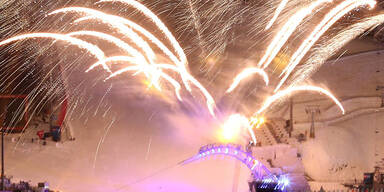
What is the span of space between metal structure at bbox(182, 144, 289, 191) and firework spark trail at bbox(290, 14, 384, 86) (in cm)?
664

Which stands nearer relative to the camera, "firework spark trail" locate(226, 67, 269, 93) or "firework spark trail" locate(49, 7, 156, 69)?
"firework spark trail" locate(49, 7, 156, 69)

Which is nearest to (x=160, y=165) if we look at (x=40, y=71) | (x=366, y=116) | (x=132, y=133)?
(x=132, y=133)

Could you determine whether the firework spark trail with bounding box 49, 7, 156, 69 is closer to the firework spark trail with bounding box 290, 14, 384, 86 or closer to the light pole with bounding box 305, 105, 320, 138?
the firework spark trail with bounding box 290, 14, 384, 86

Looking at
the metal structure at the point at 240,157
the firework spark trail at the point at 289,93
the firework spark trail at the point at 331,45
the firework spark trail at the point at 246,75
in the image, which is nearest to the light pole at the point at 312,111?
the firework spark trail at the point at 289,93

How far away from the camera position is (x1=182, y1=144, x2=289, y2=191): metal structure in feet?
65.5

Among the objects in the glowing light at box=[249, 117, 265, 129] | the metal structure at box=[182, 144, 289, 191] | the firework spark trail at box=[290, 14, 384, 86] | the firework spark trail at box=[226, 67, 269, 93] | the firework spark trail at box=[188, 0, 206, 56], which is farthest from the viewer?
the firework spark trail at box=[188, 0, 206, 56]

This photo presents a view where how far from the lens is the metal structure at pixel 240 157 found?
20.0 meters

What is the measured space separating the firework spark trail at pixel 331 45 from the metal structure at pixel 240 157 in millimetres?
6638

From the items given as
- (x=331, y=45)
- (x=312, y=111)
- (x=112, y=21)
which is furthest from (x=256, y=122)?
(x=112, y=21)

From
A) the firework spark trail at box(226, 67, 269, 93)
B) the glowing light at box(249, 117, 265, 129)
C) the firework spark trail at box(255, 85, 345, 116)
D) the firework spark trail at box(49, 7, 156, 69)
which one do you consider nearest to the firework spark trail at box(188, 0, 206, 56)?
the firework spark trail at box(226, 67, 269, 93)

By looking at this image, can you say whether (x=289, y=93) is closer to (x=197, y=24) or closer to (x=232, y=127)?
(x=232, y=127)

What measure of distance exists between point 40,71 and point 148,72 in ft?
20.0

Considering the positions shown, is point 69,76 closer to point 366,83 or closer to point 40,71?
point 40,71

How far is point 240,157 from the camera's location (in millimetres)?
22062
